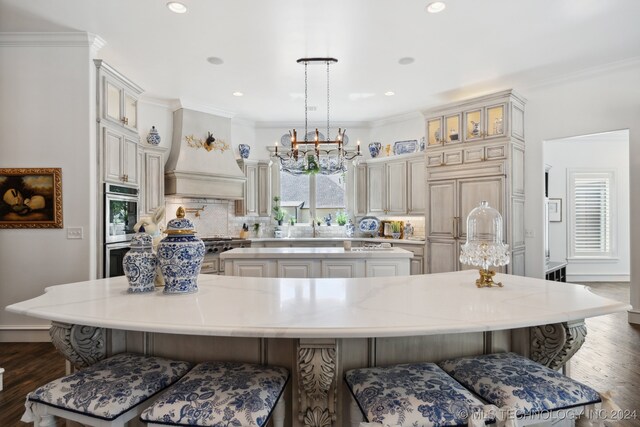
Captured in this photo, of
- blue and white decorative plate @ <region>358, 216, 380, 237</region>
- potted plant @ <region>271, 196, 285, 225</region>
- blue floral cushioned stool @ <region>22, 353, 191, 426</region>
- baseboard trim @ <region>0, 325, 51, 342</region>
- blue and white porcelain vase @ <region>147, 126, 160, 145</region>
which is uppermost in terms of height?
blue and white porcelain vase @ <region>147, 126, 160, 145</region>

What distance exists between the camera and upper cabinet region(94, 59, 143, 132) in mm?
3726

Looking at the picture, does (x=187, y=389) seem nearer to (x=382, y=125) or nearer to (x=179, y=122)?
(x=179, y=122)

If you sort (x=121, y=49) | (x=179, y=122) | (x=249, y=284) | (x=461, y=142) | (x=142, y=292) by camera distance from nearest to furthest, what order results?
1. (x=142, y=292)
2. (x=249, y=284)
3. (x=121, y=49)
4. (x=461, y=142)
5. (x=179, y=122)

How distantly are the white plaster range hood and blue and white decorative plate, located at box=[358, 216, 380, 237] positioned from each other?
2.38 metres

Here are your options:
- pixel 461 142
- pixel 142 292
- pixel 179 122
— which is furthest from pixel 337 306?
pixel 179 122

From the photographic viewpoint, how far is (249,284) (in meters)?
1.96

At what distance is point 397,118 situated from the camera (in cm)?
655

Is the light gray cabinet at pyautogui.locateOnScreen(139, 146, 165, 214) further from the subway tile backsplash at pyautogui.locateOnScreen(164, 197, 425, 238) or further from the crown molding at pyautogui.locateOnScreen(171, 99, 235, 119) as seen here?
the crown molding at pyautogui.locateOnScreen(171, 99, 235, 119)

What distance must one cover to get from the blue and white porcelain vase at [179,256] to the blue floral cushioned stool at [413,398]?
0.87 meters

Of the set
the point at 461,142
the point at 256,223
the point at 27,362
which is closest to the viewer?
the point at 27,362

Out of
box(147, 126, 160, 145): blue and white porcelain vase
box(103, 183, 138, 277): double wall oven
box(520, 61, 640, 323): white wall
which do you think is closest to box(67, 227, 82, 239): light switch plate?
box(103, 183, 138, 277): double wall oven

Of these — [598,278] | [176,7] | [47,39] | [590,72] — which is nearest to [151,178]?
[47,39]

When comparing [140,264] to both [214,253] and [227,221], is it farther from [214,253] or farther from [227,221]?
[227,221]

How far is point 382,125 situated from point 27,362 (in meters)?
6.10
